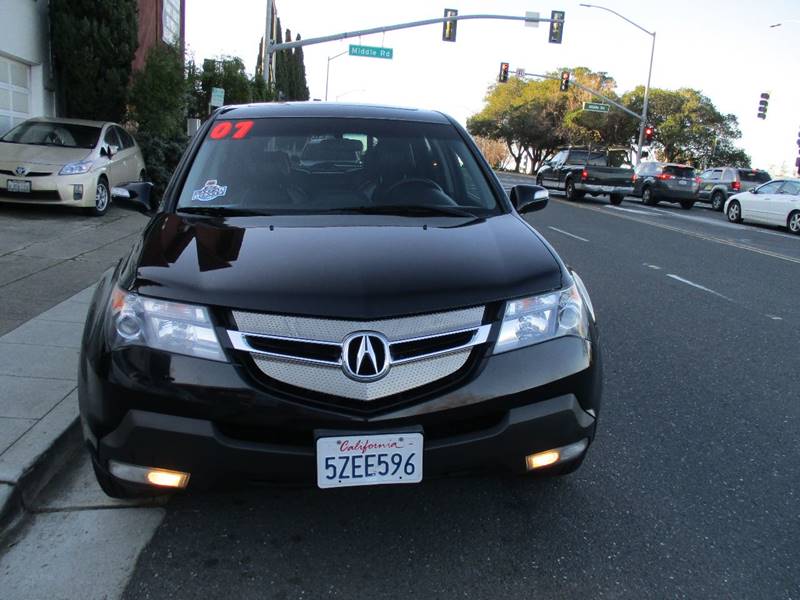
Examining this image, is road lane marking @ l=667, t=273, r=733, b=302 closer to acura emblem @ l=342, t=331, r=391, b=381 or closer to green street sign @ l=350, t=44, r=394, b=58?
acura emblem @ l=342, t=331, r=391, b=381

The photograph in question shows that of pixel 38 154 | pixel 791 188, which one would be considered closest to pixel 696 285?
pixel 38 154

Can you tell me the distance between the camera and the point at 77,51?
47.6 ft

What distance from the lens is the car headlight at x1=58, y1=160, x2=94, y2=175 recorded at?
10773 mm

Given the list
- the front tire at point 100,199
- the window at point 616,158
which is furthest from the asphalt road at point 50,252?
the window at point 616,158

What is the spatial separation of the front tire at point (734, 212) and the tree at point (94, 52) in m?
16.8

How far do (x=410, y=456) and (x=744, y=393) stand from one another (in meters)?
3.20

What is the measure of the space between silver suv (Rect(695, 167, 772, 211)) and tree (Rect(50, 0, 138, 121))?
19.9 metres

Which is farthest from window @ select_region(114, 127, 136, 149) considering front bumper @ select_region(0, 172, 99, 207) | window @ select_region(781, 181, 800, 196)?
window @ select_region(781, 181, 800, 196)

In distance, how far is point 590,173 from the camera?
24906mm

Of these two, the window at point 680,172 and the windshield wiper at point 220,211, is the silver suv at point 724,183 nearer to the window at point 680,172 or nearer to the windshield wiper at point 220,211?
the window at point 680,172

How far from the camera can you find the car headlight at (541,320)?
8.32ft

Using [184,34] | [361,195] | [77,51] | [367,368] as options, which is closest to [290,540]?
[367,368]

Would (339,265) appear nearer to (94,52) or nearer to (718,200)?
(94,52)

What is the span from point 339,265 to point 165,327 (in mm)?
640
